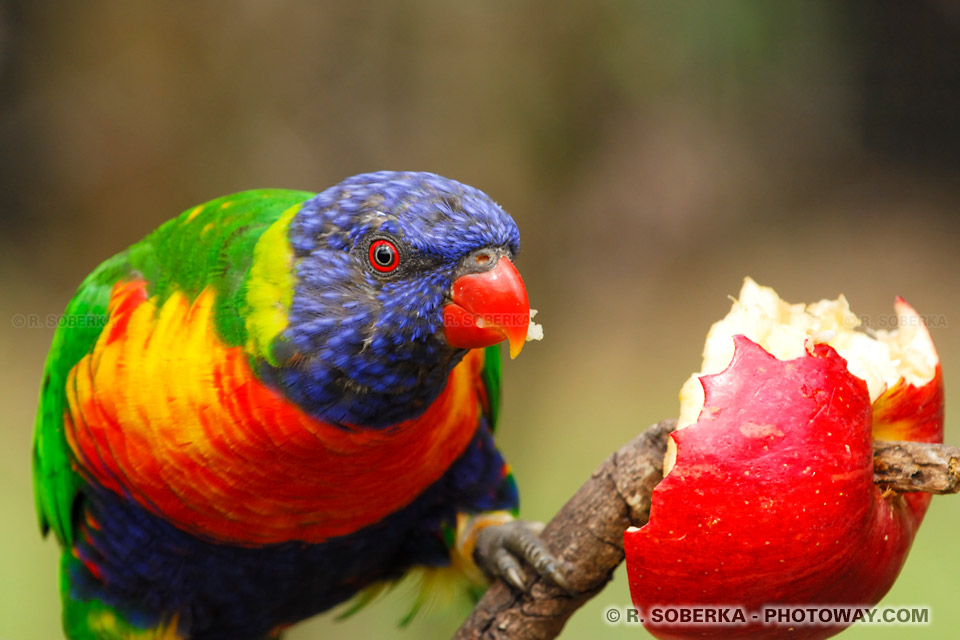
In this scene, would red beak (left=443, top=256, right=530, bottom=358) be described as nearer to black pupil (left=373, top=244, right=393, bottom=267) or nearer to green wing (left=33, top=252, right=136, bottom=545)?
black pupil (left=373, top=244, right=393, bottom=267)

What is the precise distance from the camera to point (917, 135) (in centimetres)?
562

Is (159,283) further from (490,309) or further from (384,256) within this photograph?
(490,309)

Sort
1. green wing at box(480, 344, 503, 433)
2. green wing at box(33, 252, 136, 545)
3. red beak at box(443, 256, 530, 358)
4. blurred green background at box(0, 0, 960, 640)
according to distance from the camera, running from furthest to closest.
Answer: blurred green background at box(0, 0, 960, 640), green wing at box(480, 344, 503, 433), green wing at box(33, 252, 136, 545), red beak at box(443, 256, 530, 358)

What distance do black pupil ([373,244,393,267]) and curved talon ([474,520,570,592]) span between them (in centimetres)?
73

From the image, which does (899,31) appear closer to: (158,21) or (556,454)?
(556,454)

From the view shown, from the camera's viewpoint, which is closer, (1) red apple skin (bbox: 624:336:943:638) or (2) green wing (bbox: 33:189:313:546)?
(1) red apple skin (bbox: 624:336:943:638)

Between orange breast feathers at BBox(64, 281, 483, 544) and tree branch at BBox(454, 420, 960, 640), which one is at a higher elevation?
orange breast feathers at BBox(64, 281, 483, 544)

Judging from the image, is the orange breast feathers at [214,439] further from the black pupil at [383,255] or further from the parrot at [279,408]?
the black pupil at [383,255]

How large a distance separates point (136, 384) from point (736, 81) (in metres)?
4.51

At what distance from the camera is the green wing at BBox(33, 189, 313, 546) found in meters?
1.80

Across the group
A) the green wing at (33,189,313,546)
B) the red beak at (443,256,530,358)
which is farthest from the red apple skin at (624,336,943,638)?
the green wing at (33,189,313,546)

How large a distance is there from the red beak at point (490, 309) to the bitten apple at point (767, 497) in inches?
13.6

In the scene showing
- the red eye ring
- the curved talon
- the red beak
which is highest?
the red eye ring

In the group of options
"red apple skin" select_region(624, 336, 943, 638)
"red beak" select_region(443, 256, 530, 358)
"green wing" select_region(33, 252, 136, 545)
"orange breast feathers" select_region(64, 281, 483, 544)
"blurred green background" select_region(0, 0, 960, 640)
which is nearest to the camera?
A: "red apple skin" select_region(624, 336, 943, 638)
